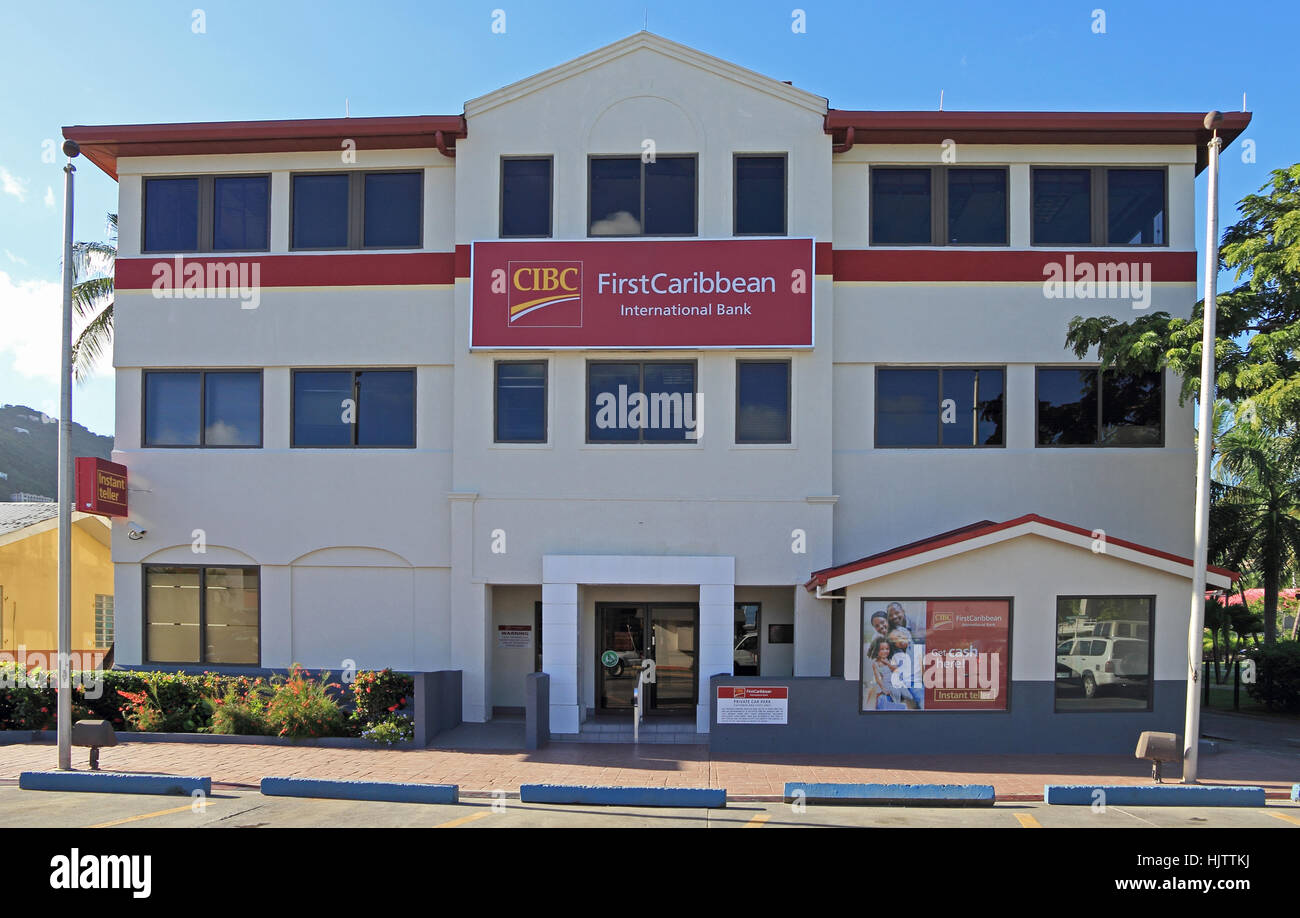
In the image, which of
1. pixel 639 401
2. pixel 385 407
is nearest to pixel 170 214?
pixel 385 407

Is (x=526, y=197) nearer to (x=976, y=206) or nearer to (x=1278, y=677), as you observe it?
(x=976, y=206)

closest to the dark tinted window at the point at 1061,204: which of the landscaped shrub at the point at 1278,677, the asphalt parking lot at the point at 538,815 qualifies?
the landscaped shrub at the point at 1278,677

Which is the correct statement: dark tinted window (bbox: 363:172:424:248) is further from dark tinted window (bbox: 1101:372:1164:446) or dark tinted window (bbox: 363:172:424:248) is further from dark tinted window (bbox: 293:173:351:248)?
dark tinted window (bbox: 1101:372:1164:446)

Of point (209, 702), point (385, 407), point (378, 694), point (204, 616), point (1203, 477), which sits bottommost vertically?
point (209, 702)

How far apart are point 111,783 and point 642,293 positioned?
10.6 metres

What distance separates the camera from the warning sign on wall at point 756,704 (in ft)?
45.6

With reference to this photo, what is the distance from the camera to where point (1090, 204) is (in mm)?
16312

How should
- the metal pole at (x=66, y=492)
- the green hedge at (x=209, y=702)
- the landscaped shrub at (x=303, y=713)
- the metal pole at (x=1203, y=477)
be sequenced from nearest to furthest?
the metal pole at (x=1203, y=477), the metal pole at (x=66, y=492), the landscaped shrub at (x=303, y=713), the green hedge at (x=209, y=702)

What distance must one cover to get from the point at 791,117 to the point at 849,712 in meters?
10.1

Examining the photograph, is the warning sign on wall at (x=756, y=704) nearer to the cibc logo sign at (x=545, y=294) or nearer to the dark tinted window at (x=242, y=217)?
the cibc logo sign at (x=545, y=294)

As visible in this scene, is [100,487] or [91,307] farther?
[91,307]

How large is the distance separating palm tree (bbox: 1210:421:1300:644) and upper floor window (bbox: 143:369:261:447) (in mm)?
19594

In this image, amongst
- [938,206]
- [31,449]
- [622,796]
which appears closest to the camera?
[622,796]

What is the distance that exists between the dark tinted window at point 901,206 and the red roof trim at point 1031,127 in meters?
0.68
